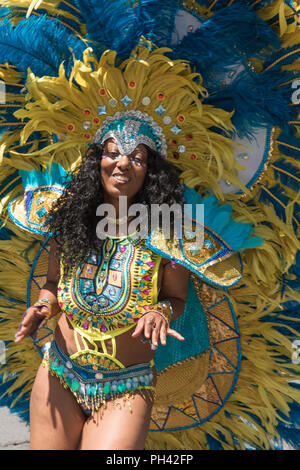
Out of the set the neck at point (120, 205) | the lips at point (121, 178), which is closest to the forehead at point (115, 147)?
the lips at point (121, 178)

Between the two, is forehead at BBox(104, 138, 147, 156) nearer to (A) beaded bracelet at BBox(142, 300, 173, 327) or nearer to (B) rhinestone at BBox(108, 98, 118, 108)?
(B) rhinestone at BBox(108, 98, 118, 108)

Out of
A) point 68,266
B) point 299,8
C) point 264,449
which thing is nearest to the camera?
point 299,8

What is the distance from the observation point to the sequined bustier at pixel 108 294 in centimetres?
219

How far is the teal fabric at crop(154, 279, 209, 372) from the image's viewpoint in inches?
105

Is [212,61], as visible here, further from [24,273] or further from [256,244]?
[24,273]

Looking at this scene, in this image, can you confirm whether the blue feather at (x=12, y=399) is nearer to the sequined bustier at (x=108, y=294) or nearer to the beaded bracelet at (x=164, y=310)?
the sequined bustier at (x=108, y=294)

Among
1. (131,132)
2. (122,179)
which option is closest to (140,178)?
(122,179)

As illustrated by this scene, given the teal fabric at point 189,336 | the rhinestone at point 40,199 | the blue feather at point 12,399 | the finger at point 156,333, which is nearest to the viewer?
the finger at point 156,333

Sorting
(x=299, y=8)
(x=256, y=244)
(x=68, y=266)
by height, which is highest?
(x=299, y=8)

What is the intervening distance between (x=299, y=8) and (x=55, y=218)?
1495mm

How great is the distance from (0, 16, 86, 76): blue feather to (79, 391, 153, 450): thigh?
1.59m

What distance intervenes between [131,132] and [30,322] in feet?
3.20

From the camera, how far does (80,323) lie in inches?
88.0
